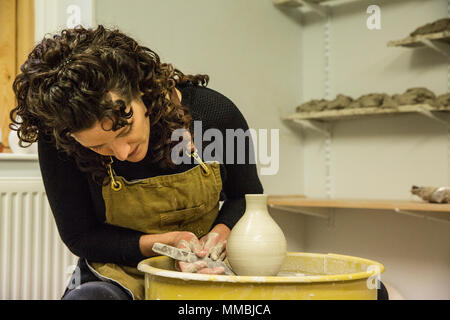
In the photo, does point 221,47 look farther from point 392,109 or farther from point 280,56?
point 392,109

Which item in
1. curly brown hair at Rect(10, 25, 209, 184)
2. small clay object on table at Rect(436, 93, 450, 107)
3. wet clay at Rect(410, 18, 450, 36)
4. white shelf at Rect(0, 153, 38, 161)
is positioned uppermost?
wet clay at Rect(410, 18, 450, 36)

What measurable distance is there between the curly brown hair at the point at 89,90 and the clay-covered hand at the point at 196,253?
185 mm

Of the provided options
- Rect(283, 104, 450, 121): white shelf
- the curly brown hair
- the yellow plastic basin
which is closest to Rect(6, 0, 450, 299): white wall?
Rect(283, 104, 450, 121): white shelf

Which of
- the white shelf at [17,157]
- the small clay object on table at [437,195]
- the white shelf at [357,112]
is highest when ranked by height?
the white shelf at [357,112]

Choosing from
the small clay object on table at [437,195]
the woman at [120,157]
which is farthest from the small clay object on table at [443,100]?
the woman at [120,157]

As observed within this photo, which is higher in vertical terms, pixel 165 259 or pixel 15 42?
pixel 15 42

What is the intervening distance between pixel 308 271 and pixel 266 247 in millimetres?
218

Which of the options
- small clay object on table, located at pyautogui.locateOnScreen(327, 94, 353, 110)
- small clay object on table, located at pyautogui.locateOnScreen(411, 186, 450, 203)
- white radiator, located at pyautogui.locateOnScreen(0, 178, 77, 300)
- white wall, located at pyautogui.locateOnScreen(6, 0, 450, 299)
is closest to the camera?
white radiator, located at pyautogui.locateOnScreen(0, 178, 77, 300)

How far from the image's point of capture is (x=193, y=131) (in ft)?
4.21

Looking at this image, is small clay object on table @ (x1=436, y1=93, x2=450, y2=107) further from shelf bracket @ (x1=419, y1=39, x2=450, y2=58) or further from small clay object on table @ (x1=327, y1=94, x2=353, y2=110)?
small clay object on table @ (x1=327, y1=94, x2=353, y2=110)

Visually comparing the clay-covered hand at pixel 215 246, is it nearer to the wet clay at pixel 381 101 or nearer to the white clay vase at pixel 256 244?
the white clay vase at pixel 256 244

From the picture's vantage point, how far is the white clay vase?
1.04 m

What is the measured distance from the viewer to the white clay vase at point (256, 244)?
1.04 meters

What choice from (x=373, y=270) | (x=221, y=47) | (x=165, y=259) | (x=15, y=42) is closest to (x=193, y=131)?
(x=165, y=259)
